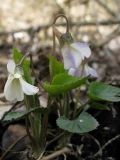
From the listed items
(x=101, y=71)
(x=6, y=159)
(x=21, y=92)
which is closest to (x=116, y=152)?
(x=6, y=159)

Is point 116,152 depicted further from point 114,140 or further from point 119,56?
point 119,56

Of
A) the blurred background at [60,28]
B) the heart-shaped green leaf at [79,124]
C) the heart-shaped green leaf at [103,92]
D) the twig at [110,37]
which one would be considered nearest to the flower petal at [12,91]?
the heart-shaped green leaf at [79,124]

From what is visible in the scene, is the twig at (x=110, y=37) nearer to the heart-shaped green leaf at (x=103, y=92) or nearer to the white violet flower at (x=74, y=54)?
the heart-shaped green leaf at (x=103, y=92)

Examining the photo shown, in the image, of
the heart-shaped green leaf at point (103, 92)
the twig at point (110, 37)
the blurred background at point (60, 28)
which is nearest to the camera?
the heart-shaped green leaf at point (103, 92)

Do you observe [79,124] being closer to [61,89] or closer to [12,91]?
[61,89]

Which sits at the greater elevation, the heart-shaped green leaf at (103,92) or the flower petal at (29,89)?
the flower petal at (29,89)

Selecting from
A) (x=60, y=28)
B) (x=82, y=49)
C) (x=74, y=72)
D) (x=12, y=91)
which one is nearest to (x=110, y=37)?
(x=60, y=28)

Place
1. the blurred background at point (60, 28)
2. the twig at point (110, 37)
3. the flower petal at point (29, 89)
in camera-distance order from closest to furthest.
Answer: the flower petal at point (29, 89) → the blurred background at point (60, 28) → the twig at point (110, 37)
